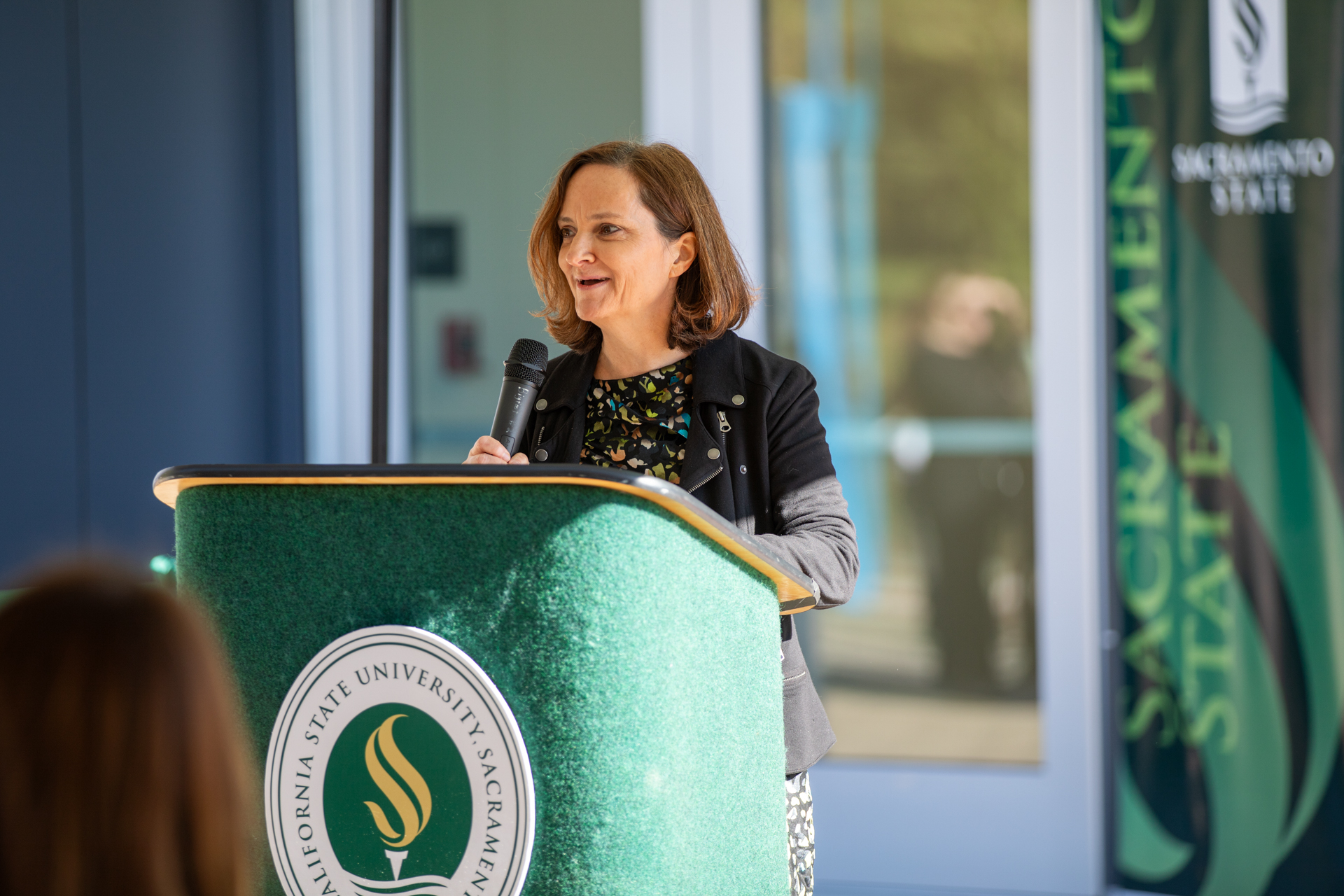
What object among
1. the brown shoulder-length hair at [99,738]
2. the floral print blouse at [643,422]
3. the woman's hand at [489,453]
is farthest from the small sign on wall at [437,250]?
the brown shoulder-length hair at [99,738]

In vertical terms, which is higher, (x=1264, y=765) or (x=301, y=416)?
(x=301, y=416)

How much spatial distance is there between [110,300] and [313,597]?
210cm

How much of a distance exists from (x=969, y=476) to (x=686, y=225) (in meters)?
1.98

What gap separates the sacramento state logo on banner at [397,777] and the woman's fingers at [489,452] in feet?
1.29

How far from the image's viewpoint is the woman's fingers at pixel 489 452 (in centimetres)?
135

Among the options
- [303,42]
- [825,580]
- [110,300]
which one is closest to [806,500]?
[825,580]

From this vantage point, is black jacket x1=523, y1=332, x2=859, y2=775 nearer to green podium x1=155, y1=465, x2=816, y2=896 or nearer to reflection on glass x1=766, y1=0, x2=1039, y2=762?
green podium x1=155, y1=465, x2=816, y2=896

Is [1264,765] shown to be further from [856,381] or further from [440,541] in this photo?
[440,541]

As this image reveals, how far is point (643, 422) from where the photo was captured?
5.41ft

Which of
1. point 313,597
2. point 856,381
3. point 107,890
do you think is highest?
point 856,381

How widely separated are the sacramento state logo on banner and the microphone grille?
0.55 metres

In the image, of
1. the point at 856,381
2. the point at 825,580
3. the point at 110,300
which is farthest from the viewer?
the point at 856,381

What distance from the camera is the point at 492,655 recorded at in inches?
38.7

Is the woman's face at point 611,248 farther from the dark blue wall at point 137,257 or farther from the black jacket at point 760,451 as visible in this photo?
the dark blue wall at point 137,257
